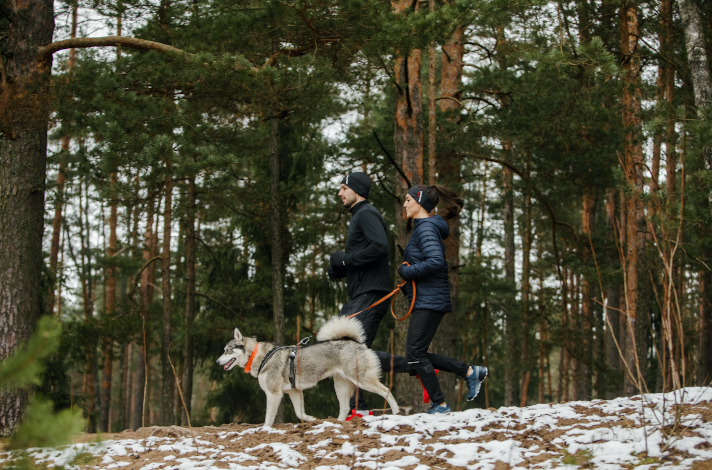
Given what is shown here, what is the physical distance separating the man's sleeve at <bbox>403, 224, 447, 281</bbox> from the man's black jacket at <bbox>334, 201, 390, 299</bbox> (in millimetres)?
326

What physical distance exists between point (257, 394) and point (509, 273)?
30.1ft

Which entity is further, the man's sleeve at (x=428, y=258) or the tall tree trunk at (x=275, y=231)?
the tall tree trunk at (x=275, y=231)

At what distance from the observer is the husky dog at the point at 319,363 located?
16.8 ft

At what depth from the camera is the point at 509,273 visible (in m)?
19.2

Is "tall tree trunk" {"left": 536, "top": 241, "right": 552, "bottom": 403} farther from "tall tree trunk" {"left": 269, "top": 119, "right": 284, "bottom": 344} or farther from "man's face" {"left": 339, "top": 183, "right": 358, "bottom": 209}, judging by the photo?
"man's face" {"left": 339, "top": 183, "right": 358, "bottom": 209}

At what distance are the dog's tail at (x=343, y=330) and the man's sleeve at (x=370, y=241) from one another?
55 centimetres

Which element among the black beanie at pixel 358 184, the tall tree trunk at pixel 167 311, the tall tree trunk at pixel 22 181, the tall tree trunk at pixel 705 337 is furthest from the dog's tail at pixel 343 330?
the tall tree trunk at pixel 705 337

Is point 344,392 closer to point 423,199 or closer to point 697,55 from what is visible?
point 423,199

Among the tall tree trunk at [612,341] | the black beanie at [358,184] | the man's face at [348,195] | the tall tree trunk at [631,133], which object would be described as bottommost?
the tall tree trunk at [612,341]

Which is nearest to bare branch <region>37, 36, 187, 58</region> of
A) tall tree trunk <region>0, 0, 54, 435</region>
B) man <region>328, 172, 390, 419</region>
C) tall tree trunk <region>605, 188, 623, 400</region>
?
tall tree trunk <region>0, 0, 54, 435</region>

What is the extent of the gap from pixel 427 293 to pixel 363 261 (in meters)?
0.66

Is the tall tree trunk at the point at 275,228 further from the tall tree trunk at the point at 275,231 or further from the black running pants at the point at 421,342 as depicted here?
the black running pants at the point at 421,342

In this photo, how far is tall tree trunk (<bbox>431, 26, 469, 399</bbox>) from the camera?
36.9ft

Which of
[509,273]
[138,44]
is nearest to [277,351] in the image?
[138,44]
